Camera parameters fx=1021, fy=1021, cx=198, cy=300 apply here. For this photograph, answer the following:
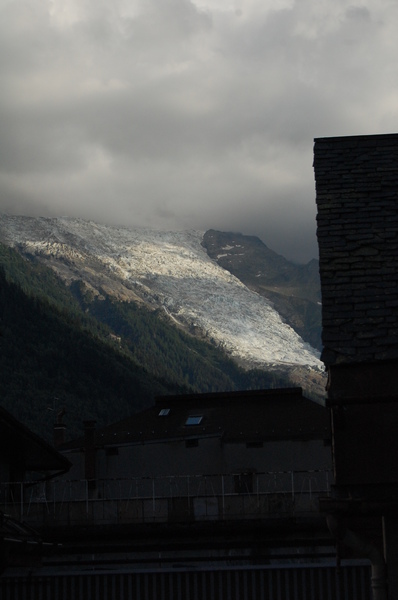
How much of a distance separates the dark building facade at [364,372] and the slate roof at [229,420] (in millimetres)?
46962

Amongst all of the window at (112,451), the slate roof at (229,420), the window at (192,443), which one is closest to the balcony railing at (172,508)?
the slate roof at (229,420)

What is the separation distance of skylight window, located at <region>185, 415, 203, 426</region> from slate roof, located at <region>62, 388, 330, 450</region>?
24cm

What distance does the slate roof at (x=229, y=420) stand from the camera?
65312 mm

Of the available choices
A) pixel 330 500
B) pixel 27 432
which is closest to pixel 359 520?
pixel 330 500

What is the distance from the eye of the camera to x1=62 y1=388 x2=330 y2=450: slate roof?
214 ft

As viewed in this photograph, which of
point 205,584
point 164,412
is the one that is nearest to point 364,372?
point 205,584

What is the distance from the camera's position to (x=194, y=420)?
6950 centimetres

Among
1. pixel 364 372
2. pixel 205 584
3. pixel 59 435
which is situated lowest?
pixel 205 584

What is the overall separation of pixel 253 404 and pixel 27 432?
1586 inches

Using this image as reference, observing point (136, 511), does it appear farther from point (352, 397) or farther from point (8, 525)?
point (352, 397)

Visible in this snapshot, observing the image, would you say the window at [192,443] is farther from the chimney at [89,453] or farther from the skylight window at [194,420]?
the chimney at [89,453]

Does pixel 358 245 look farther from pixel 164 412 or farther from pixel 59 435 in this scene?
pixel 59 435

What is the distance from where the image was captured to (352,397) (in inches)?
610

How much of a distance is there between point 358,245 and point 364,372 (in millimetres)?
2212
